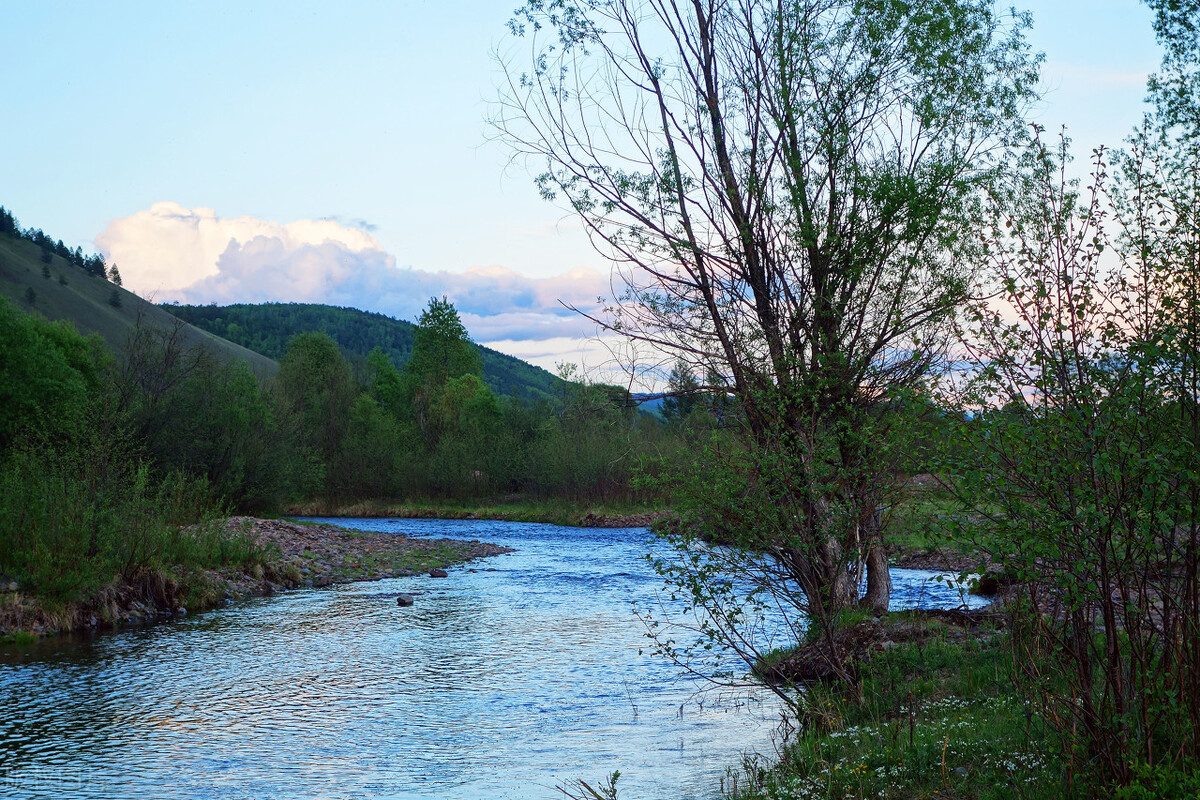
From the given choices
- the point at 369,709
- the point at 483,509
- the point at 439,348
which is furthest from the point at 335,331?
the point at 369,709

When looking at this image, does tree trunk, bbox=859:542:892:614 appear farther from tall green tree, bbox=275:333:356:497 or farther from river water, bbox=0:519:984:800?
tall green tree, bbox=275:333:356:497

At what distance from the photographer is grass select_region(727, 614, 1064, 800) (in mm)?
6422

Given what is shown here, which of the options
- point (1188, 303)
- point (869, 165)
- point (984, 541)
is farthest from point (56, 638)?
point (1188, 303)

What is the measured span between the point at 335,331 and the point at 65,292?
238 feet

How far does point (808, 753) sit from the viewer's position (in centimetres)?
797

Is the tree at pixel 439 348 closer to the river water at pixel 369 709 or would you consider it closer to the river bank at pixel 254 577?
the river bank at pixel 254 577

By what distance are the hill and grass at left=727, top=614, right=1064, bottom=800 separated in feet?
309

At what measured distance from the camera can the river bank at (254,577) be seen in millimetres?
17609

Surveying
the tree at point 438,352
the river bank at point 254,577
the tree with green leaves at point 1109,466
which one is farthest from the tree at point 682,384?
the tree at point 438,352

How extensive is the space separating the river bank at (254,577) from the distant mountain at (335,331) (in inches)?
4413

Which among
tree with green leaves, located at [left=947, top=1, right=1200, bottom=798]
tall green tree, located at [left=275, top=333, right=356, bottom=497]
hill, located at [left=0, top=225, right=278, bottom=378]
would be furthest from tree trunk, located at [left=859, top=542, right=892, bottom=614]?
hill, located at [left=0, top=225, right=278, bottom=378]

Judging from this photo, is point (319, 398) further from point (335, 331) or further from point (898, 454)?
point (335, 331)

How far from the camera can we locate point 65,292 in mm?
112750

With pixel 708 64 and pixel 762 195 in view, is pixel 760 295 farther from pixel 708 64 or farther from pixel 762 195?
pixel 708 64
